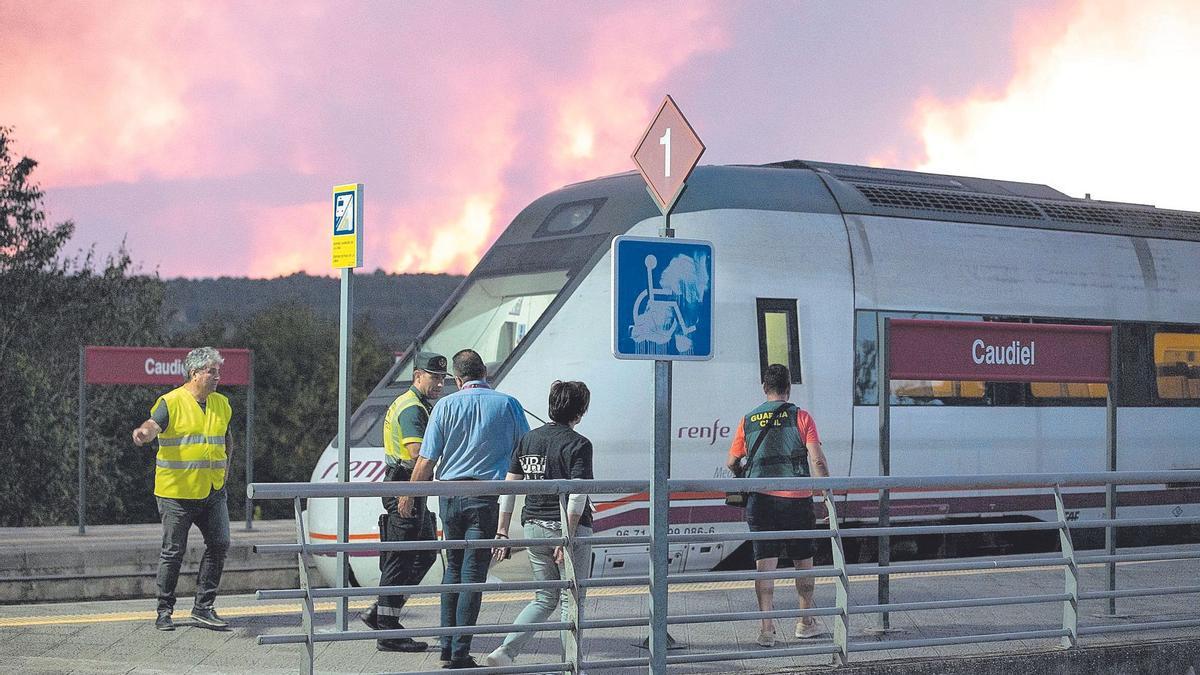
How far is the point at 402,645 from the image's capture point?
8.48m

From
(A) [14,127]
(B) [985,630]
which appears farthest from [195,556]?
(A) [14,127]

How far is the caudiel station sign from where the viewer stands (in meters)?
9.30

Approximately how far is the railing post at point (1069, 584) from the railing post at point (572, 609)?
3.02m

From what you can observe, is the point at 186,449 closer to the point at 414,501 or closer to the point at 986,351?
the point at 414,501

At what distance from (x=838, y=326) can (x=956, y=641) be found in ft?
16.5

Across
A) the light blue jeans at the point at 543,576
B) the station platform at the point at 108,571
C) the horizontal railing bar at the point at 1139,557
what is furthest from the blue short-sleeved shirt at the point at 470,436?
the station platform at the point at 108,571

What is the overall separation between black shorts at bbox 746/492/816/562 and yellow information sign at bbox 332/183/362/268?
112 inches

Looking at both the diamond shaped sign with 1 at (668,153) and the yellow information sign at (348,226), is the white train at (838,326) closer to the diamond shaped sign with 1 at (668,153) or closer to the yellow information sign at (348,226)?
the yellow information sign at (348,226)

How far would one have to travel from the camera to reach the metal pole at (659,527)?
6891mm

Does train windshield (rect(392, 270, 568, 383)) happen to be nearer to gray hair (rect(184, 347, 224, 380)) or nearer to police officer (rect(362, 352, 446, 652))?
police officer (rect(362, 352, 446, 652))

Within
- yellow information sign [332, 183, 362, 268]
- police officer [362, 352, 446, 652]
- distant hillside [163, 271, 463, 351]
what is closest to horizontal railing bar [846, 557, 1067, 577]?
police officer [362, 352, 446, 652]

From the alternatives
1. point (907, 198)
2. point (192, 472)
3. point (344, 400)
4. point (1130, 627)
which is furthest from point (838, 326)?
point (192, 472)

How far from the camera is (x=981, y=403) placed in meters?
13.7

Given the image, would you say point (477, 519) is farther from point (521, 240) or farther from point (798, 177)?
point (798, 177)
